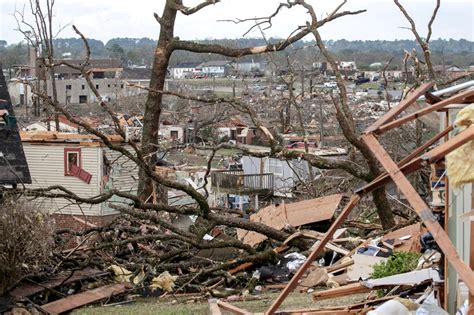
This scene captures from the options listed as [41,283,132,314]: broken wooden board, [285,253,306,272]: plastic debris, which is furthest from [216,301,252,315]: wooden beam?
[285,253,306,272]: plastic debris

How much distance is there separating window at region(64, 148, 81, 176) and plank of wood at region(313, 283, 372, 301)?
1922cm

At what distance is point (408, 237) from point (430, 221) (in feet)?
20.3

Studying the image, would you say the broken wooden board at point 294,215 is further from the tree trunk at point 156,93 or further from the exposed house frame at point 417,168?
the exposed house frame at point 417,168

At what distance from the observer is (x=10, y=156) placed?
42.7ft

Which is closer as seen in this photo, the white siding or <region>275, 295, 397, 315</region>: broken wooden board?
<region>275, 295, 397, 315</region>: broken wooden board

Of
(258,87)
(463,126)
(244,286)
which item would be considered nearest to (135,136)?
(244,286)

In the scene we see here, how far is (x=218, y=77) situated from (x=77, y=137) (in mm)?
31603

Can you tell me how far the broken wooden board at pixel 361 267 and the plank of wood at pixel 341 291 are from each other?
1.99 feet

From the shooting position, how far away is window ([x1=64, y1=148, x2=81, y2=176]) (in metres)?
26.6

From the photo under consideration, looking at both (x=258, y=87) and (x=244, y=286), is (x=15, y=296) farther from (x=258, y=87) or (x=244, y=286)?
(x=258, y=87)

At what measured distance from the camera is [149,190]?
14258mm

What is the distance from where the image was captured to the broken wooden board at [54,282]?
991 cm

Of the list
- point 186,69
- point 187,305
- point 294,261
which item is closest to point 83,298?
point 187,305

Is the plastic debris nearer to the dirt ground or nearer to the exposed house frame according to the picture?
the dirt ground
